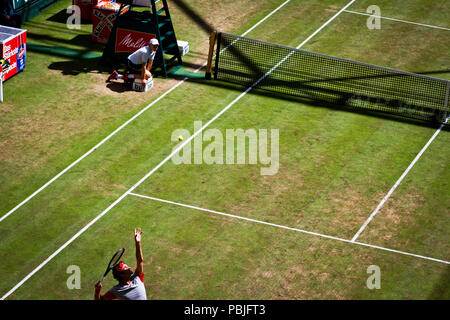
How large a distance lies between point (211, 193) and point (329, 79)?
688 cm

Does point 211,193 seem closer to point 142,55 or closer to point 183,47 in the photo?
point 142,55

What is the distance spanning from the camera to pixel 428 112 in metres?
21.5

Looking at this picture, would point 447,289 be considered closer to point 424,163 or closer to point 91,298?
point 424,163

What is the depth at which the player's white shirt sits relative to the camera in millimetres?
22047

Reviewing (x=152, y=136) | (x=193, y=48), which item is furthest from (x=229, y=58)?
(x=152, y=136)

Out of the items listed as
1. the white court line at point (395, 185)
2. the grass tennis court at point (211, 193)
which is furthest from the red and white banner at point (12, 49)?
the white court line at point (395, 185)

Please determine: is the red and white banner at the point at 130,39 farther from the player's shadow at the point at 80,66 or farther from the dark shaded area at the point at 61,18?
the dark shaded area at the point at 61,18

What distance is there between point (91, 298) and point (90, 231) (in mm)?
2160

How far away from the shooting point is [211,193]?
57.8 feet

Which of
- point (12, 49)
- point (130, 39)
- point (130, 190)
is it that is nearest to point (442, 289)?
point (130, 190)

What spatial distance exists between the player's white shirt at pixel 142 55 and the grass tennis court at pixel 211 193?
886mm

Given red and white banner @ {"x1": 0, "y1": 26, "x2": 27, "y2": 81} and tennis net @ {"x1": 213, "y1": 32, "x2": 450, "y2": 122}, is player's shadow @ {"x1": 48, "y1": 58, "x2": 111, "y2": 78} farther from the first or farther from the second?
tennis net @ {"x1": 213, "y1": 32, "x2": 450, "y2": 122}

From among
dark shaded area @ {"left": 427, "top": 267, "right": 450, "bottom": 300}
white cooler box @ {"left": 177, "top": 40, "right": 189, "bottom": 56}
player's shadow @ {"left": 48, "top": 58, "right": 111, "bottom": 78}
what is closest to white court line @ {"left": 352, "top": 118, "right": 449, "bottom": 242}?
dark shaded area @ {"left": 427, "top": 267, "right": 450, "bottom": 300}

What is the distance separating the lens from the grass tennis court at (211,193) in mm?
15078
